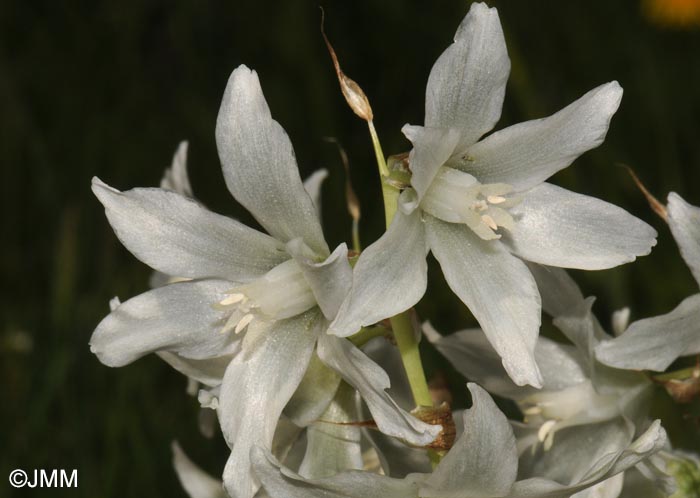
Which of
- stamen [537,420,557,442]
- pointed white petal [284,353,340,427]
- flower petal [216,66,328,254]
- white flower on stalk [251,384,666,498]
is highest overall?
flower petal [216,66,328,254]

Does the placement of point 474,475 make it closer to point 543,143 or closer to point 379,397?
point 379,397

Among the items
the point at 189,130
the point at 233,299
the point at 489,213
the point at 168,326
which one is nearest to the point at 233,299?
the point at 233,299

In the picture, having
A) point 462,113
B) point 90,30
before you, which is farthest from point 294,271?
point 90,30

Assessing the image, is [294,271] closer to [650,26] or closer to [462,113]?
[462,113]

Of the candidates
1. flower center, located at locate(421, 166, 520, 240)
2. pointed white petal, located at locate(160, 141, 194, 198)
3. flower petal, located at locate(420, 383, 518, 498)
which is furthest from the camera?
pointed white petal, located at locate(160, 141, 194, 198)

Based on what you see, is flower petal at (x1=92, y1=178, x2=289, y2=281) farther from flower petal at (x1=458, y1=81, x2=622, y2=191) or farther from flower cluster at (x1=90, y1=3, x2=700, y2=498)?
flower petal at (x1=458, y1=81, x2=622, y2=191)

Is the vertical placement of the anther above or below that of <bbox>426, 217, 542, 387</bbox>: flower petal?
above

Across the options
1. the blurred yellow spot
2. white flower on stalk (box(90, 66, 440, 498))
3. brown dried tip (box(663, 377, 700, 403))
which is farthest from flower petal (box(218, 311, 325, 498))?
the blurred yellow spot
